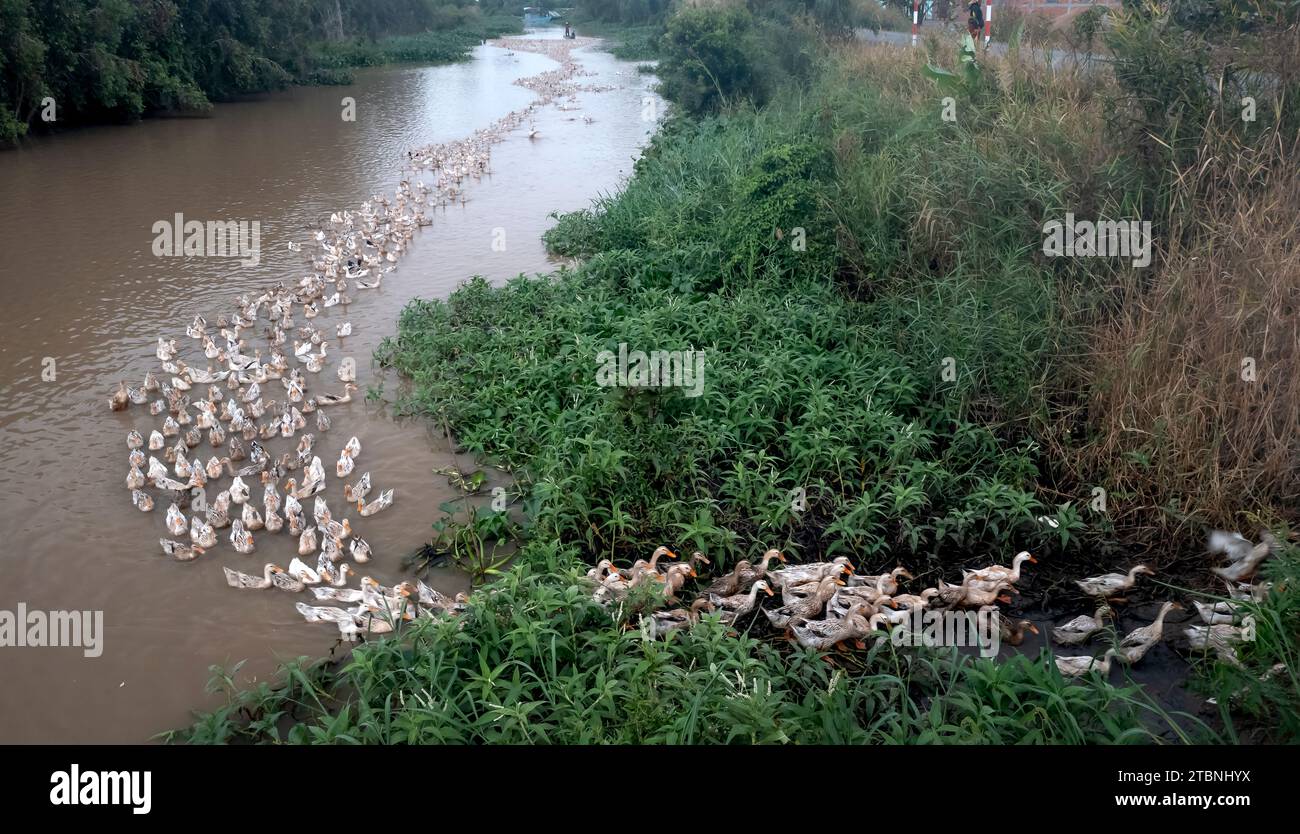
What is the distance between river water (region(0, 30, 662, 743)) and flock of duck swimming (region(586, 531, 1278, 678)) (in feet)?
3.91

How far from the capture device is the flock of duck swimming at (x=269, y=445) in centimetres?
439

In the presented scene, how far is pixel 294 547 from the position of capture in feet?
15.7

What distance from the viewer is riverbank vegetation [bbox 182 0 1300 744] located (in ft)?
10.5

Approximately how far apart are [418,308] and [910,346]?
4216mm

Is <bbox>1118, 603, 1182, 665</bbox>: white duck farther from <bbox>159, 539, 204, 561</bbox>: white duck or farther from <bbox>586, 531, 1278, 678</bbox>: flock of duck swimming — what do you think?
<bbox>159, 539, 204, 561</bbox>: white duck

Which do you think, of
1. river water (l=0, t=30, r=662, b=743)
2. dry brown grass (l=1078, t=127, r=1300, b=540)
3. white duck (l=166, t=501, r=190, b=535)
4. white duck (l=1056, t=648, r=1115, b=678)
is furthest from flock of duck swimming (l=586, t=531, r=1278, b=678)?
white duck (l=166, t=501, r=190, b=535)

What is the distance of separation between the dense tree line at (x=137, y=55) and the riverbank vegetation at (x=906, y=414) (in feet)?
34.5

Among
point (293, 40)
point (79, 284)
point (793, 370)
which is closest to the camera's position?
point (793, 370)

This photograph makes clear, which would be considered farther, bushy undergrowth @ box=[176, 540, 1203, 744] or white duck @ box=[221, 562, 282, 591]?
white duck @ box=[221, 562, 282, 591]

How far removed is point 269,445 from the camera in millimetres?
5855

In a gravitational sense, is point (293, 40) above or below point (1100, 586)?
above
